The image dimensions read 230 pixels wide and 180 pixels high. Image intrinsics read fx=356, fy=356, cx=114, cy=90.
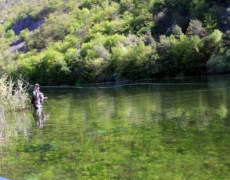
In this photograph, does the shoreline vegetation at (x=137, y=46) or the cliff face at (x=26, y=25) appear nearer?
the shoreline vegetation at (x=137, y=46)

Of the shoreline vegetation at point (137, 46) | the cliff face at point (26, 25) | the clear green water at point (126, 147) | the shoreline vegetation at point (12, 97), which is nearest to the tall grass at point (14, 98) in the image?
the shoreline vegetation at point (12, 97)

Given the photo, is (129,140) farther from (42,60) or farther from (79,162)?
(42,60)

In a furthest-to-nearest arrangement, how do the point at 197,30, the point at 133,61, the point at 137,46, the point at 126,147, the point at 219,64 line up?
1. the point at 137,46
2. the point at 133,61
3. the point at 197,30
4. the point at 219,64
5. the point at 126,147

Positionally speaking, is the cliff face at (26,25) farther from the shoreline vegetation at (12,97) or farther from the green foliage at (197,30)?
the shoreline vegetation at (12,97)

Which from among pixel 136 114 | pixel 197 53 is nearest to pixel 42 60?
pixel 197 53

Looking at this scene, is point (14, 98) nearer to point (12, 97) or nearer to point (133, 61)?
point (12, 97)

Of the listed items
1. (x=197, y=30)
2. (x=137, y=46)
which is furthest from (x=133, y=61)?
(x=197, y=30)

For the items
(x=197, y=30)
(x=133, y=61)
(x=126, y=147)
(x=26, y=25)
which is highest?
(x=26, y=25)

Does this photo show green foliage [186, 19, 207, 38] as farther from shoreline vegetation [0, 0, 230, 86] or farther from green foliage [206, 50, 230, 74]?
green foliage [206, 50, 230, 74]

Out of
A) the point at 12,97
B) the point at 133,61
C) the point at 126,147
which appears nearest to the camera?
the point at 126,147

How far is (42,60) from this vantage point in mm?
86375

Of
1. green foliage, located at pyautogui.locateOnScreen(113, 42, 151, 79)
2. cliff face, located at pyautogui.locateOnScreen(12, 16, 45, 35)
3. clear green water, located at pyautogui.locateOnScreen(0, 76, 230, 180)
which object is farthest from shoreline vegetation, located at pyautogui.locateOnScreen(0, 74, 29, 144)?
cliff face, located at pyautogui.locateOnScreen(12, 16, 45, 35)

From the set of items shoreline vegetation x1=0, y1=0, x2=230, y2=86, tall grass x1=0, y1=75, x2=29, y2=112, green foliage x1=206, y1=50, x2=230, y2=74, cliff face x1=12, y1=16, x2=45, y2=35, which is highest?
cliff face x1=12, y1=16, x2=45, y2=35

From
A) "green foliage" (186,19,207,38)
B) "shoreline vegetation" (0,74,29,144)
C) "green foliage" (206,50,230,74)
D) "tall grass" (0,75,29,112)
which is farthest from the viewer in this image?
"green foliage" (186,19,207,38)
